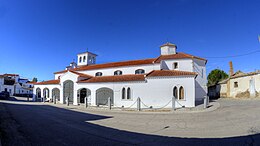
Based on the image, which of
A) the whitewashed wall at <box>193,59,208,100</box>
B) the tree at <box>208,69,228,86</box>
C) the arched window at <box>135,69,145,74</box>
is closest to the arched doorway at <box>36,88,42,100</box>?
the arched window at <box>135,69,145,74</box>

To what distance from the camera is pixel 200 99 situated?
26.8 metres

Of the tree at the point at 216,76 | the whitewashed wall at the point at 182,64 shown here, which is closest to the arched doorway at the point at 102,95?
the whitewashed wall at the point at 182,64

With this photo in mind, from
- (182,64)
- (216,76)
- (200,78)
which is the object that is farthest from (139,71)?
(216,76)

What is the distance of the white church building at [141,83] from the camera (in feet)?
65.4

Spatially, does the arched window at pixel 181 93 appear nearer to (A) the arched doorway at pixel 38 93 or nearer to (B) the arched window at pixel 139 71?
(B) the arched window at pixel 139 71

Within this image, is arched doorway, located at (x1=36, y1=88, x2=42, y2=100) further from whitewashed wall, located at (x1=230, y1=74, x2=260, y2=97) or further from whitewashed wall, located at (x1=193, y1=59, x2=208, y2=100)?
whitewashed wall, located at (x1=230, y1=74, x2=260, y2=97)

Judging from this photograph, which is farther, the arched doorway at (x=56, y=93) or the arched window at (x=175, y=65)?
the arched doorway at (x=56, y=93)

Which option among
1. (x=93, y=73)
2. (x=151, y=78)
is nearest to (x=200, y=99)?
(x=151, y=78)

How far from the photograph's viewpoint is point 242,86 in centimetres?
2741

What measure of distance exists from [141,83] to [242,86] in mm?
18982

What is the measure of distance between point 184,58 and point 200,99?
7.58 meters

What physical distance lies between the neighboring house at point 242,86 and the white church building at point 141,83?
20.7 ft

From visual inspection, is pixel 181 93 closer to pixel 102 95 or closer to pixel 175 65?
pixel 175 65

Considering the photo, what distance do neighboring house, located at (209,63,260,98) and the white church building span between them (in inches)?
249
